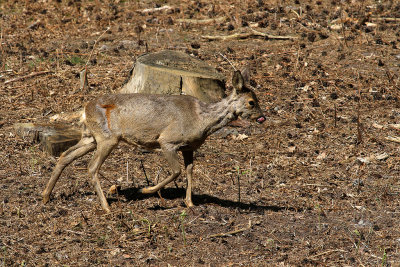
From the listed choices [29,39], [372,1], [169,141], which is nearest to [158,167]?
[169,141]

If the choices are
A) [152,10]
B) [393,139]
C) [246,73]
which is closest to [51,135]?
[246,73]

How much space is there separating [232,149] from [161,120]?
8.27 feet

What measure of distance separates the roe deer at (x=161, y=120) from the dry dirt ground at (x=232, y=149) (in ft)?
2.15

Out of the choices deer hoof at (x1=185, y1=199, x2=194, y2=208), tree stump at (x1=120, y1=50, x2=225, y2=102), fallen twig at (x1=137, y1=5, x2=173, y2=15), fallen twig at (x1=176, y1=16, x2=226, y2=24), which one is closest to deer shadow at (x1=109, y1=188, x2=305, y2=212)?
deer hoof at (x1=185, y1=199, x2=194, y2=208)

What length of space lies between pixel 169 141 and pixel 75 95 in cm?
445

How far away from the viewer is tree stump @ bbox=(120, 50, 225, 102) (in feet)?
29.1

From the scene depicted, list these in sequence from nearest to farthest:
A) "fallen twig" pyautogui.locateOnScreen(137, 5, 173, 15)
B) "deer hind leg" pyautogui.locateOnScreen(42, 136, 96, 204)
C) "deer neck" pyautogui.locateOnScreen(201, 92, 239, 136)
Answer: "deer neck" pyautogui.locateOnScreen(201, 92, 239, 136)
"deer hind leg" pyautogui.locateOnScreen(42, 136, 96, 204)
"fallen twig" pyautogui.locateOnScreen(137, 5, 173, 15)

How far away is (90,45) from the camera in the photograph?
1300 centimetres

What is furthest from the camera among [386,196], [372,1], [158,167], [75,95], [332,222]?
[372,1]

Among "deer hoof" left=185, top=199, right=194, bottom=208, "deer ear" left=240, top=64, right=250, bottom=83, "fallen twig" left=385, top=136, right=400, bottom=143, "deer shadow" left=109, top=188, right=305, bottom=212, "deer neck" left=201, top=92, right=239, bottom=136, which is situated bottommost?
"deer shadow" left=109, top=188, right=305, bottom=212

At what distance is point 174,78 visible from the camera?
8.84 meters

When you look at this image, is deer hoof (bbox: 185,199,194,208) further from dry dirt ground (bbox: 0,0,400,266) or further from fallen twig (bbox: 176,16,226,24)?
fallen twig (bbox: 176,16,226,24)

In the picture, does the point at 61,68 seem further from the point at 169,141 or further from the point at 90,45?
the point at 169,141

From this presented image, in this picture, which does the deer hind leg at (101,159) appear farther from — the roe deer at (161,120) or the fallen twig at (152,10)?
the fallen twig at (152,10)
